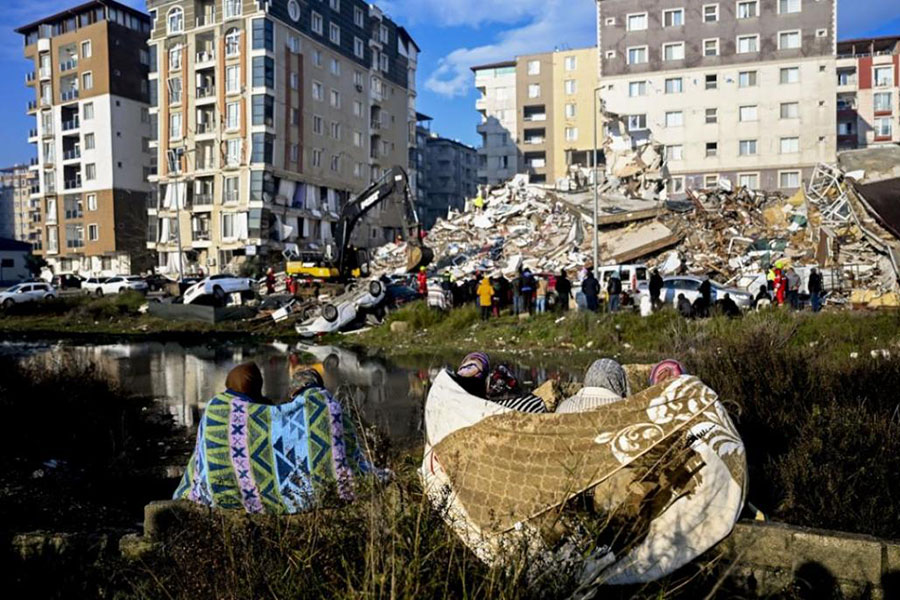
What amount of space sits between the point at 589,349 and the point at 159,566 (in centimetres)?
1526

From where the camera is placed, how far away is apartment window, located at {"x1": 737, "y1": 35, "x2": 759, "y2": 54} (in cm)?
4991

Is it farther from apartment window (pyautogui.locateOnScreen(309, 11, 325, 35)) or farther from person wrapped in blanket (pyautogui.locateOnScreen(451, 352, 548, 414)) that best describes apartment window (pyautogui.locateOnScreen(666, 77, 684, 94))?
person wrapped in blanket (pyautogui.locateOnScreen(451, 352, 548, 414))

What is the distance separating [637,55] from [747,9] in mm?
8100

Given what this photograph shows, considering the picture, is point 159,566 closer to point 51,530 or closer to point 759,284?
point 51,530

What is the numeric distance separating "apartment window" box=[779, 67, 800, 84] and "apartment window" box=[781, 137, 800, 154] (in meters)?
4.09

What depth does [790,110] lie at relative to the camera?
162 feet

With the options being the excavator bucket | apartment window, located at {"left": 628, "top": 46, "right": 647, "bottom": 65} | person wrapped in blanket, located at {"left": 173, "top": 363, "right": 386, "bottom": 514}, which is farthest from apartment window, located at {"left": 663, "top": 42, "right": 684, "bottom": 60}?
person wrapped in blanket, located at {"left": 173, "top": 363, "right": 386, "bottom": 514}

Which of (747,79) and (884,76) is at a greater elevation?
(884,76)

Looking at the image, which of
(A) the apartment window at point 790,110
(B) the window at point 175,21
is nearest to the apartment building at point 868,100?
(A) the apartment window at point 790,110

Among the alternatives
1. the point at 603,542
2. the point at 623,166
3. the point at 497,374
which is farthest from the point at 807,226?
the point at 603,542

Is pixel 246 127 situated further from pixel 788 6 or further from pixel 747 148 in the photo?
pixel 788 6

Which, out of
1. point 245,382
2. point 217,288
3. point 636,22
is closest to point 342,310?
point 217,288

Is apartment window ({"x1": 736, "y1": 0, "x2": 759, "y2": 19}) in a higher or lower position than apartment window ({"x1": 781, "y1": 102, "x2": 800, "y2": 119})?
higher

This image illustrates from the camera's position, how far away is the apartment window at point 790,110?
49.1m
